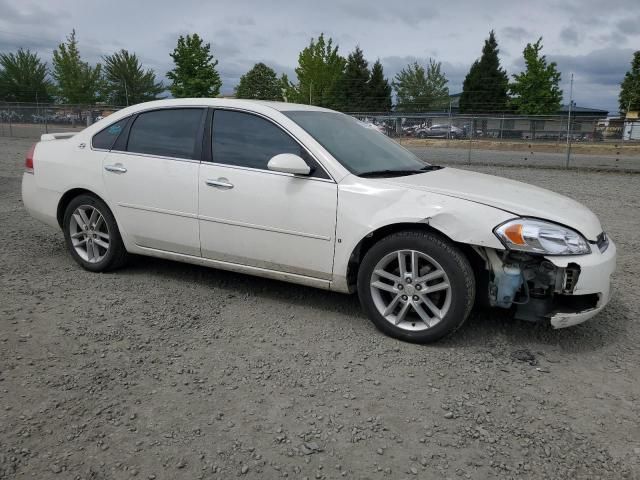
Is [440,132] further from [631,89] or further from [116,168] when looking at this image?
[631,89]

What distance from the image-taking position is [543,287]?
345 centimetres

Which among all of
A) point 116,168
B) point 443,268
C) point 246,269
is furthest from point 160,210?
point 443,268

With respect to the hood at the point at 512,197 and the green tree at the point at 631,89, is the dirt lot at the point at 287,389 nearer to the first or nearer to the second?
the hood at the point at 512,197

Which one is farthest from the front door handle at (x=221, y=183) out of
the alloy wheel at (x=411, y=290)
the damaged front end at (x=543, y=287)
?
the damaged front end at (x=543, y=287)

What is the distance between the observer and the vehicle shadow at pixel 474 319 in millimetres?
3734

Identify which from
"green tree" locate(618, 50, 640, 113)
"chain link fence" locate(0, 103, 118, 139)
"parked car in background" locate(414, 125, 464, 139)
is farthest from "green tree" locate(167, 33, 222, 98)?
"green tree" locate(618, 50, 640, 113)

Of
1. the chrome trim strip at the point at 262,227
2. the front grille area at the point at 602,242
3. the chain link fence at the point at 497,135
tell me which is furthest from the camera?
the chain link fence at the point at 497,135

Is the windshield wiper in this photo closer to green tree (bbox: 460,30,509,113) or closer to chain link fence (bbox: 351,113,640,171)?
chain link fence (bbox: 351,113,640,171)

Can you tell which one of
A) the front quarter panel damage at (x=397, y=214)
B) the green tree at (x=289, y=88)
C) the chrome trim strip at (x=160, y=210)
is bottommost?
the chrome trim strip at (x=160, y=210)

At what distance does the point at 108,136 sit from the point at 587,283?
404 centimetres

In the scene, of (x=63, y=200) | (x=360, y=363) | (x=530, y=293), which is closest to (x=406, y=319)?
(x=360, y=363)

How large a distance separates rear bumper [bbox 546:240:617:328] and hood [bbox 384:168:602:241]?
6.9 inches

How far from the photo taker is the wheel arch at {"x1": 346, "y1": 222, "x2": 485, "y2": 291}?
11.8 feet

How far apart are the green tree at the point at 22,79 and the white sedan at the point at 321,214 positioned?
169 feet
